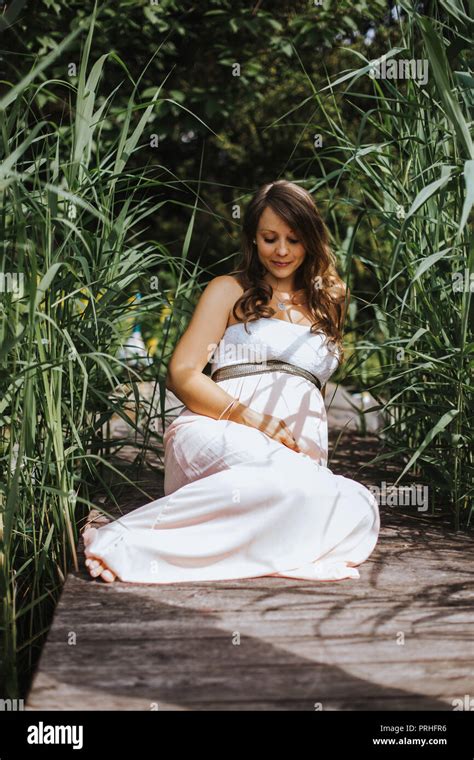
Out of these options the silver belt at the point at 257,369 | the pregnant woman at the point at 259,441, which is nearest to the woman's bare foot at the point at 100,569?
the pregnant woman at the point at 259,441

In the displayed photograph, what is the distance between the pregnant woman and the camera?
2.03m

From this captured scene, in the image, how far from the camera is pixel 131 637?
1.68m

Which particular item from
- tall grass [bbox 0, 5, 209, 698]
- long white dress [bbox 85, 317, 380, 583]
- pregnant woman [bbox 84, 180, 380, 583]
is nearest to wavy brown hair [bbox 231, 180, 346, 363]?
pregnant woman [bbox 84, 180, 380, 583]

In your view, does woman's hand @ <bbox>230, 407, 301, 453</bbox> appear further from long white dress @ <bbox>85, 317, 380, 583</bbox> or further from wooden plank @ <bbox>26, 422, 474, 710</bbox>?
wooden plank @ <bbox>26, 422, 474, 710</bbox>

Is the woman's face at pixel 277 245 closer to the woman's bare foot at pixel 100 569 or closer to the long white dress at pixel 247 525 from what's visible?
the long white dress at pixel 247 525

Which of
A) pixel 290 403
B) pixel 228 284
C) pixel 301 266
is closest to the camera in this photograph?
pixel 290 403

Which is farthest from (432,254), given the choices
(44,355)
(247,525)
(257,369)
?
(44,355)

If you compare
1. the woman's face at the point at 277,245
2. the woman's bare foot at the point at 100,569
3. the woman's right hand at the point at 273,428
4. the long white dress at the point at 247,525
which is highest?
the woman's face at the point at 277,245

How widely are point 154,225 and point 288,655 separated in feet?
25.3

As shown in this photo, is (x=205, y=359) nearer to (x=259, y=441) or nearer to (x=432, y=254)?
(x=259, y=441)

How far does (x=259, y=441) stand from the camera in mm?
2225

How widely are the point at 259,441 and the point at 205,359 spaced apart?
383 millimetres

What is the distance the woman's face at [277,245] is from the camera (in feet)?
8.40

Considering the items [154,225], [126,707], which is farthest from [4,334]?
[154,225]
